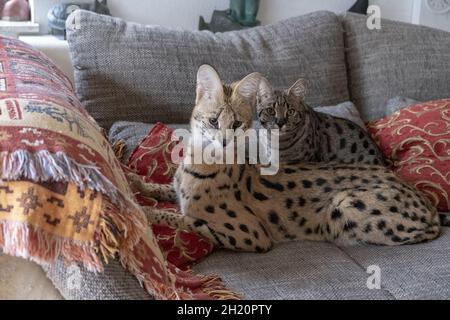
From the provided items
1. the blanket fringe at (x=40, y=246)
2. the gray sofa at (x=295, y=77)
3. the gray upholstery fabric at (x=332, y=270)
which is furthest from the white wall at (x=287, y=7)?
the blanket fringe at (x=40, y=246)

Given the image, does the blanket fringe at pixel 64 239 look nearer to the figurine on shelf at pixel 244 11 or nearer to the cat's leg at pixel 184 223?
the cat's leg at pixel 184 223

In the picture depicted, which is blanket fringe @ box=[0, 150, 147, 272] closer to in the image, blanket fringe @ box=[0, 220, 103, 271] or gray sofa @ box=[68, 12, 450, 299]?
blanket fringe @ box=[0, 220, 103, 271]

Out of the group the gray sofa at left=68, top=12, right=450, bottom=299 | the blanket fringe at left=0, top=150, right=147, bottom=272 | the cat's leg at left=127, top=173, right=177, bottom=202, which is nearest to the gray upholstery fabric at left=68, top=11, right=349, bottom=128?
the gray sofa at left=68, top=12, right=450, bottom=299

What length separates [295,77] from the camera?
8.10 feet

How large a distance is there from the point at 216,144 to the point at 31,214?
691mm

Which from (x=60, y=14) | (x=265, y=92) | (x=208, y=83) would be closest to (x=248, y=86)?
(x=208, y=83)

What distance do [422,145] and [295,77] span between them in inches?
21.0

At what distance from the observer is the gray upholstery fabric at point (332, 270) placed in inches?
62.5

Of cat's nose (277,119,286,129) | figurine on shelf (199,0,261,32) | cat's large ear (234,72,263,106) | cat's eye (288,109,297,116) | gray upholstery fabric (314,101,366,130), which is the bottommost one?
gray upholstery fabric (314,101,366,130)

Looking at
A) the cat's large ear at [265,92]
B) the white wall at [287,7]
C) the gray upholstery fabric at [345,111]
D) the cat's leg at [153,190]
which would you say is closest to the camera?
the cat's leg at [153,190]

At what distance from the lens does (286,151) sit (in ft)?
7.32

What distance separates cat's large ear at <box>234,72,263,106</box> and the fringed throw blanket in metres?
0.50

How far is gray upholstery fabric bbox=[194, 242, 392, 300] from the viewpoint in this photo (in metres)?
1.58
